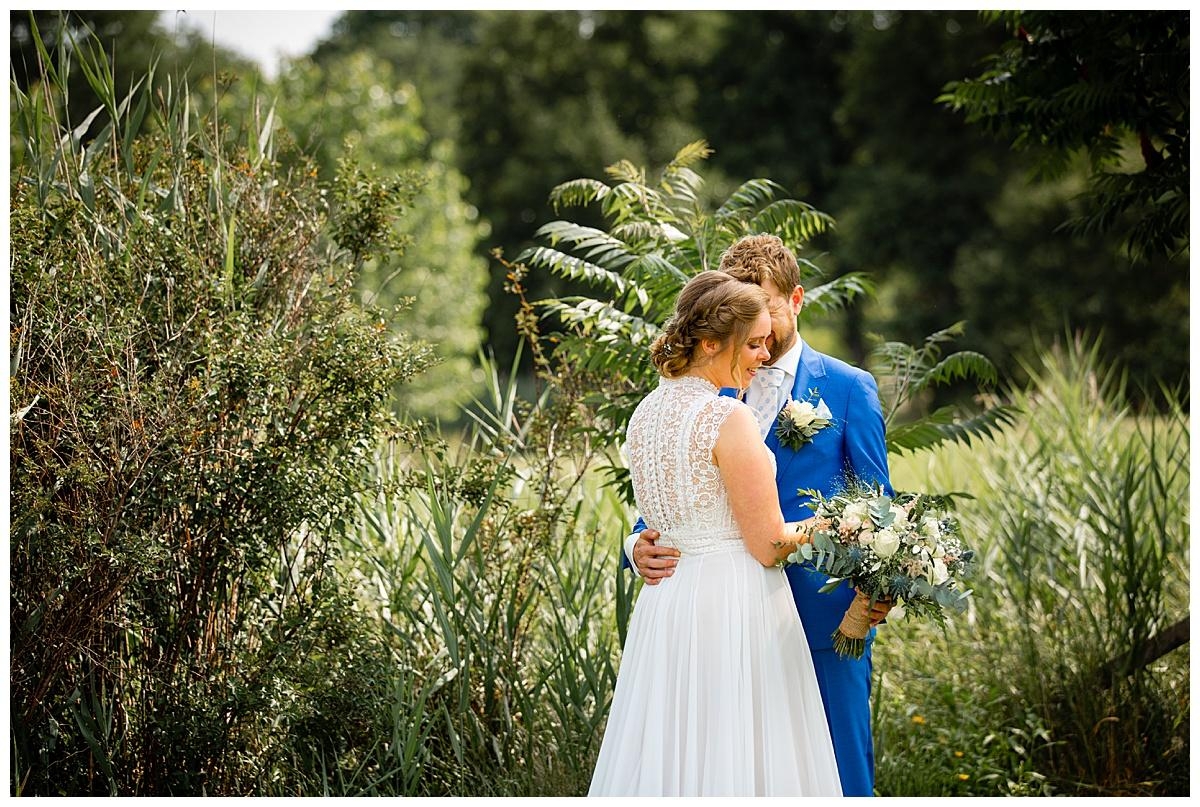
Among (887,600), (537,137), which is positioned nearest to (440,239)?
(537,137)

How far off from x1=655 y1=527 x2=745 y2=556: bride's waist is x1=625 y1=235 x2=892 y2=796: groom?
0.07 metres

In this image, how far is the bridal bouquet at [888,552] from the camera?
10.0 feet

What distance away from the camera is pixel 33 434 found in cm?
401

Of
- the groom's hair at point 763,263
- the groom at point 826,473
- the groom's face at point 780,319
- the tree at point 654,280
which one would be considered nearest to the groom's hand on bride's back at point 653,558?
the groom at point 826,473

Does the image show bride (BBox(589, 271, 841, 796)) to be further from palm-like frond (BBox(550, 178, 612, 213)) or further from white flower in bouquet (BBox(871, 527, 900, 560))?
palm-like frond (BBox(550, 178, 612, 213))

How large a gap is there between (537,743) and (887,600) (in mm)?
1967

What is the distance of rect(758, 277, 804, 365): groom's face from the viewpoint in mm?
3539

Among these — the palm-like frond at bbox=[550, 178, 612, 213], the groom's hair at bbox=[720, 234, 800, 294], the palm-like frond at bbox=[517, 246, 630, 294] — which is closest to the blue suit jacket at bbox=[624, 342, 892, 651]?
the groom's hair at bbox=[720, 234, 800, 294]

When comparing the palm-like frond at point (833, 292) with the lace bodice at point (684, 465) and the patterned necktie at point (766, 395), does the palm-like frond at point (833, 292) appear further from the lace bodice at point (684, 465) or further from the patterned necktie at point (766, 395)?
the lace bodice at point (684, 465)

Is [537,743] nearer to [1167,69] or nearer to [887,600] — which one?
[887,600]

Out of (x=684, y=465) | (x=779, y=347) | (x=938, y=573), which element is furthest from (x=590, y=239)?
(x=938, y=573)

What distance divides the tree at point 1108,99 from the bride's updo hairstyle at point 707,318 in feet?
8.41

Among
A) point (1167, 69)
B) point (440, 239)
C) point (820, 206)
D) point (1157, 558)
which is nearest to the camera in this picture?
Result: point (1167, 69)

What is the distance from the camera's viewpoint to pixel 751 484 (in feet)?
10.2
